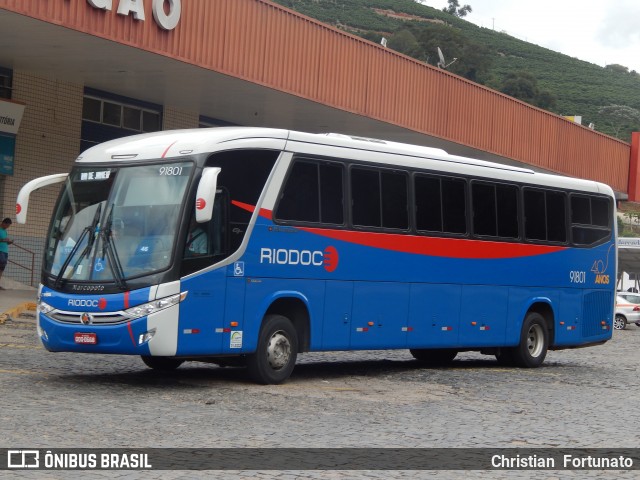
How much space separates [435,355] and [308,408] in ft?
24.4

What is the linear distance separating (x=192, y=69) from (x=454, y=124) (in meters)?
11.5

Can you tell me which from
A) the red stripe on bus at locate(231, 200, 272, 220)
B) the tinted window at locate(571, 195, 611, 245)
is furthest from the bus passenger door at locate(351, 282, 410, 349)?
the tinted window at locate(571, 195, 611, 245)

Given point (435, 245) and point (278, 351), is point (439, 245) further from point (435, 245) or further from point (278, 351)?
point (278, 351)

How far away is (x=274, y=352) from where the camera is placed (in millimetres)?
14094

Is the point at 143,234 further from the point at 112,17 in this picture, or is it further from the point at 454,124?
the point at 454,124

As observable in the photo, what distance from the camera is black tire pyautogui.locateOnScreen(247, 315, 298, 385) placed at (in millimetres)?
13844

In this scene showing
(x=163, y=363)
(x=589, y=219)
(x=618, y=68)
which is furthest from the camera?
(x=618, y=68)

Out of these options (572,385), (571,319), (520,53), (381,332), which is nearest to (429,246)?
(381,332)

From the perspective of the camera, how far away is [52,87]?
2700 cm

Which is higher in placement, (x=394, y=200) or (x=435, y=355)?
(x=394, y=200)

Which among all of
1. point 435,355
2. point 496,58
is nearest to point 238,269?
point 435,355

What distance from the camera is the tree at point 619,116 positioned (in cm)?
13625

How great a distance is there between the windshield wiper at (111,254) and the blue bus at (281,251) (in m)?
0.02

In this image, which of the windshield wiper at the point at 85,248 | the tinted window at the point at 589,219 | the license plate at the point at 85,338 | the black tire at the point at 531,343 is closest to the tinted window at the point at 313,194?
the windshield wiper at the point at 85,248
